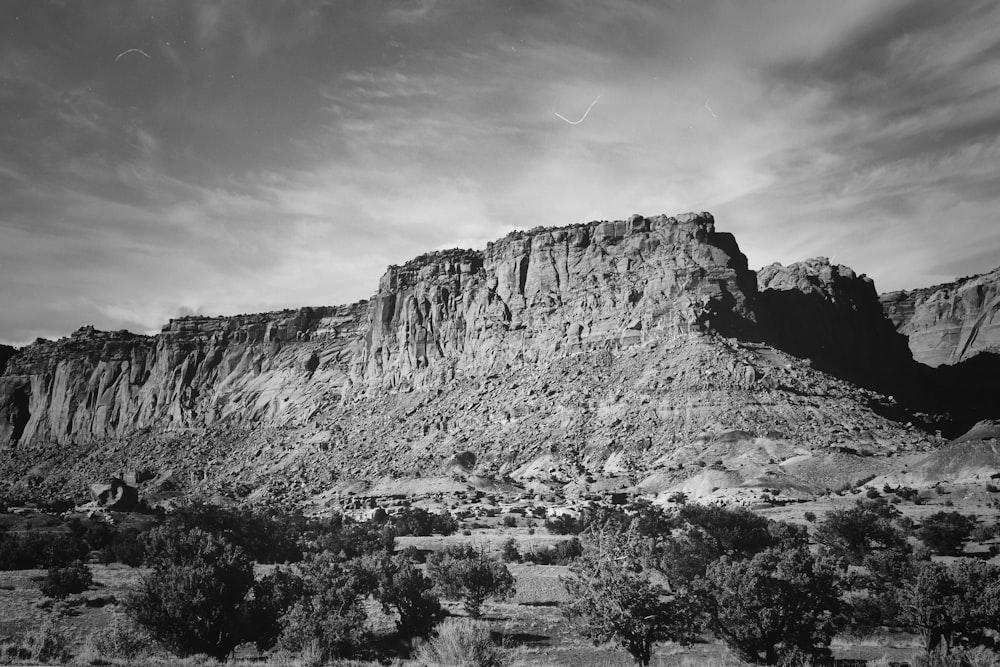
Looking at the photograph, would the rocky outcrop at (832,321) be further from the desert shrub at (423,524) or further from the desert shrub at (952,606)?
the desert shrub at (952,606)

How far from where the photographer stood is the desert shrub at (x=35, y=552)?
4225 cm

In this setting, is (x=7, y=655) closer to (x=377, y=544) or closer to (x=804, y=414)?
(x=377, y=544)

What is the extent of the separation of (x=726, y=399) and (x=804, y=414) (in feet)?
29.1

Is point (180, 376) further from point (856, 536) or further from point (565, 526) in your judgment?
point (856, 536)

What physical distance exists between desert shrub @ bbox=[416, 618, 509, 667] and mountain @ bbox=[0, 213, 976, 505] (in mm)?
46411

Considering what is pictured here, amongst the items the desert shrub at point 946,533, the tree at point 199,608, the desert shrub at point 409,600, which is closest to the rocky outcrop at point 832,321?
the desert shrub at point 946,533

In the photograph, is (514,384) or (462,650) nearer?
(462,650)

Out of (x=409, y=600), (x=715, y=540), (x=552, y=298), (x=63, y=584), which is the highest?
(x=552, y=298)

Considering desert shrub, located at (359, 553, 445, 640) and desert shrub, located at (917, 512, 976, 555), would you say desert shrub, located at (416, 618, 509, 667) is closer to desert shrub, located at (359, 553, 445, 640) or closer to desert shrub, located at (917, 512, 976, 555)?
desert shrub, located at (359, 553, 445, 640)

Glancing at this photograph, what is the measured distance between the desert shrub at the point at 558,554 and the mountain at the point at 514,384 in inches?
956

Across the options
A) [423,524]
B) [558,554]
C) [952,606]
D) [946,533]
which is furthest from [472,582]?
[423,524]

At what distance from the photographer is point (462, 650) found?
901 inches

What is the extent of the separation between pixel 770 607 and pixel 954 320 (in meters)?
187

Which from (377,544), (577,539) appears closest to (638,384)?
(577,539)
